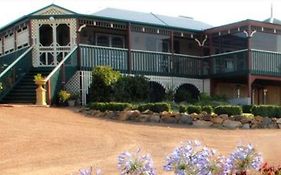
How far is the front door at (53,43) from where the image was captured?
2388 centimetres

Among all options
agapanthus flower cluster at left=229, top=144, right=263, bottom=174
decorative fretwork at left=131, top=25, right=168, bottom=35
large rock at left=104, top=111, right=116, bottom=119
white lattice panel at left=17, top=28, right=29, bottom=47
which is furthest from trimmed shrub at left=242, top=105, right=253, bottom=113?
agapanthus flower cluster at left=229, top=144, right=263, bottom=174

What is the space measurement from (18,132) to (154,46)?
1537cm

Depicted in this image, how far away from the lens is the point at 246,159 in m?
5.45

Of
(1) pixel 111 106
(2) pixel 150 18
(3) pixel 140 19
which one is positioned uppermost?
(2) pixel 150 18

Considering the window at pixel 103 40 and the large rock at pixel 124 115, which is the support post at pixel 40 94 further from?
the window at pixel 103 40

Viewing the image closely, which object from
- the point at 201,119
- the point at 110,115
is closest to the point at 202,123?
the point at 201,119

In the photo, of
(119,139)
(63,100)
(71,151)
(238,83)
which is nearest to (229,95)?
(238,83)

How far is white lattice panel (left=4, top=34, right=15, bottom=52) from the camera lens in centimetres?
2770

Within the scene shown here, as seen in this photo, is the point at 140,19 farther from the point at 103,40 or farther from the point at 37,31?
the point at 37,31

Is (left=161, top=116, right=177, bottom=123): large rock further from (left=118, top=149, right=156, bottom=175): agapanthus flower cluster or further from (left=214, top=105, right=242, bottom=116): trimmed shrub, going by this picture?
(left=118, top=149, right=156, bottom=175): agapanthus flower cluster

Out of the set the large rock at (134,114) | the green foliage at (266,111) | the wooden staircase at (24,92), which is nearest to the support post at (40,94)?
the wooden staircase at (24,92)

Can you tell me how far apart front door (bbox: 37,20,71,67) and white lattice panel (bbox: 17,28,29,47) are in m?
0.67

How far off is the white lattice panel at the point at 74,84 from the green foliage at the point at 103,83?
3.38 ft

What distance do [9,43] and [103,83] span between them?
950 cm
